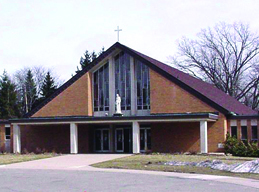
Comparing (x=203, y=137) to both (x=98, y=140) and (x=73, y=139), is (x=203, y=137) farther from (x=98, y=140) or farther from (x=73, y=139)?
(x=98, y=140)

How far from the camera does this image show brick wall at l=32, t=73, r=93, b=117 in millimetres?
41156

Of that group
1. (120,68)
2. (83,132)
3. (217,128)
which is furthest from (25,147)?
(217,128)

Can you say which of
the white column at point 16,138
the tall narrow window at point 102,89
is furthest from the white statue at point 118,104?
the white column at point 16,138

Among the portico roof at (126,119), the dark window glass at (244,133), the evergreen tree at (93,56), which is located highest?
the evergreen tree at (93,56)

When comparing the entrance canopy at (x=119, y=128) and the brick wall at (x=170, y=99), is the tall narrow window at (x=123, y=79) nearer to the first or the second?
the entrance canopy at (x=119, y=128)

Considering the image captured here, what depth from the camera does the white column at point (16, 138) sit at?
40688 millimetres

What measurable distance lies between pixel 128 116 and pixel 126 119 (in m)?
0.28

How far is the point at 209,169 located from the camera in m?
21.6

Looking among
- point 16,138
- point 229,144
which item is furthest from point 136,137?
point 16,138

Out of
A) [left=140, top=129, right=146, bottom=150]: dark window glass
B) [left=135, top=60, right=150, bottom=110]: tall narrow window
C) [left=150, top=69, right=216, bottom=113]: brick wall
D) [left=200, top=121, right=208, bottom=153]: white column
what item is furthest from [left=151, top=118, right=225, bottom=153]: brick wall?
[left=200, top=121, right=208, bottom=153]: white column

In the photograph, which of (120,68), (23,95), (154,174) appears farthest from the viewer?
(23,95)

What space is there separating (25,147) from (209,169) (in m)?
25.7

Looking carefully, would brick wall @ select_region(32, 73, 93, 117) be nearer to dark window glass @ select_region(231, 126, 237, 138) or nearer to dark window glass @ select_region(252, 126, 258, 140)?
dark window glass @ select_region(231, 126, 237, 138)

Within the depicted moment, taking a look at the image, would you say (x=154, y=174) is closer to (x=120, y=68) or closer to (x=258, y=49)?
(x=120, y=68)
